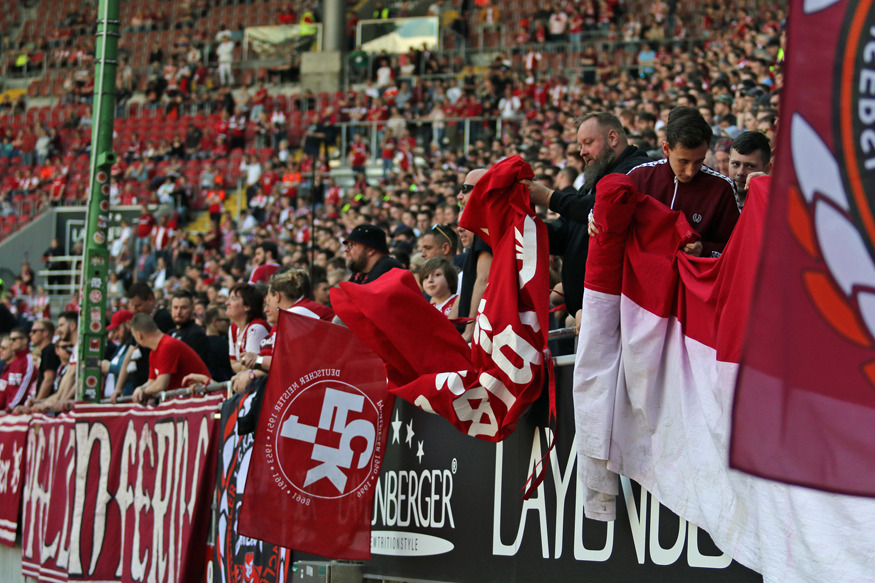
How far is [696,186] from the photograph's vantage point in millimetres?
4215

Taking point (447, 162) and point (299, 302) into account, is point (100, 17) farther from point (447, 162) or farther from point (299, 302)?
point (447, 162)

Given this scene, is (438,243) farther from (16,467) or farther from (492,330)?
(16,467)

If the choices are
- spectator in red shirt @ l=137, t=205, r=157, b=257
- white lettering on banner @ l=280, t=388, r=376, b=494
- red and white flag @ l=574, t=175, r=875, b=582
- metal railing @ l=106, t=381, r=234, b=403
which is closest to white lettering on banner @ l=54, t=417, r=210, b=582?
metal railing @ l=106, t=381, r=234, b=403

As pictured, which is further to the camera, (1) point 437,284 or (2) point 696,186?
(1) point 437,284

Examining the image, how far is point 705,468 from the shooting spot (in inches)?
145

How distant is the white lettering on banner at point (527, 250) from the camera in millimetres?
4543

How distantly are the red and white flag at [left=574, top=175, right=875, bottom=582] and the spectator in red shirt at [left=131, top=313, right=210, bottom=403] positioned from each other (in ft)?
14.8

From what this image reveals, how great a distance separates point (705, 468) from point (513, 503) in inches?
47.1

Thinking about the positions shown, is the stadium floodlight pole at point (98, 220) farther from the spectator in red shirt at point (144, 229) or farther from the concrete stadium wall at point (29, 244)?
the concrete stadium wall at point (29, 244)

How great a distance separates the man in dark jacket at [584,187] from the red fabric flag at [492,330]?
14cm

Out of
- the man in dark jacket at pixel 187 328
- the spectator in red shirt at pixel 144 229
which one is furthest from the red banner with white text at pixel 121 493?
the spectator in red shirt at pixel 144 229

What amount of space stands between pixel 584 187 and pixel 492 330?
0.78 metres

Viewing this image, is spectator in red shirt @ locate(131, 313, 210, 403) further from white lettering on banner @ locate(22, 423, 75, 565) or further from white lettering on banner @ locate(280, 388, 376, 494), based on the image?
white lettering on banner @ locate(280, 388, 376, 494)

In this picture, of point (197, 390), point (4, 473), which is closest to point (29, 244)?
point (4, 473)
